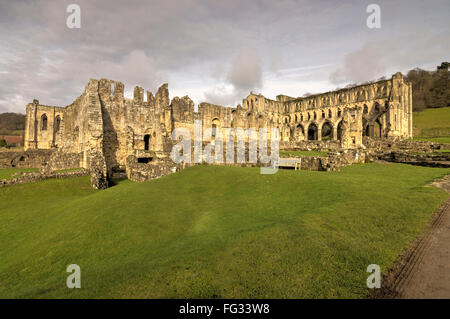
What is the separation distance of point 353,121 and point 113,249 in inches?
1283

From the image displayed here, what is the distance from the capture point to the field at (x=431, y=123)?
45531 millimetres

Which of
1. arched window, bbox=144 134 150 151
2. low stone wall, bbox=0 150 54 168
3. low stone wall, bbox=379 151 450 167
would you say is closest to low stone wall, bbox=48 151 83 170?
arched window, bbox=144 134 150 151

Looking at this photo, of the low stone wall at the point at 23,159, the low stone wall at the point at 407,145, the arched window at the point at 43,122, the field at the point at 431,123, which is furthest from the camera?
the arched window at the point at 43,122

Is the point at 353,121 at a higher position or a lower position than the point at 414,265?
higher

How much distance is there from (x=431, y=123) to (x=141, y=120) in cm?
6453

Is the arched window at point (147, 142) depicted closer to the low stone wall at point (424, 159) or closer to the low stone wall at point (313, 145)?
the low stone wall at point (313, 145)

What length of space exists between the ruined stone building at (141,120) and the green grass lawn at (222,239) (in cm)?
1119

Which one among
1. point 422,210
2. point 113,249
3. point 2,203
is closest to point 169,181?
point 113,249

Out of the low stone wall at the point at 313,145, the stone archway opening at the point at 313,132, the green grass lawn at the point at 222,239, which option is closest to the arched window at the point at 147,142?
the green grass lawn at the point at 222,239

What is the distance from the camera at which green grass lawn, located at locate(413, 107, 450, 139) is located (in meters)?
45.5

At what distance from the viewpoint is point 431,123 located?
53.5 meters

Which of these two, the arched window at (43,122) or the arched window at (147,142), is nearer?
the arched window at (147,142)

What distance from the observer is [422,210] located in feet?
23.5
